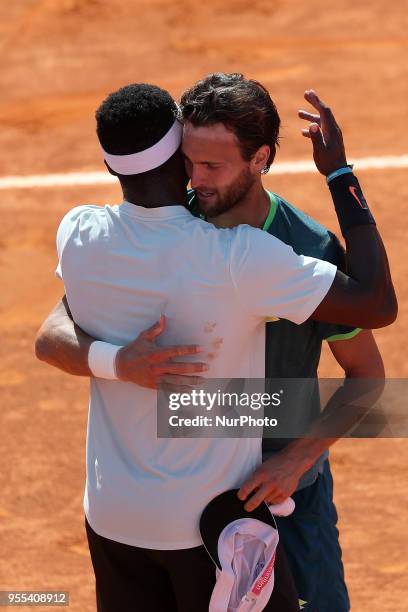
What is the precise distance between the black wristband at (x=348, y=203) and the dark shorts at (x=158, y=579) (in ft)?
3.06

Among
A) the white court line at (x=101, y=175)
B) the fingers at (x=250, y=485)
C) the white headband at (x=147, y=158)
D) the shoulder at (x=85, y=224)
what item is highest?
the white headband at (x=147, y=158)

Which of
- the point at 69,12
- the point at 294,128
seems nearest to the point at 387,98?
the point at 294,128

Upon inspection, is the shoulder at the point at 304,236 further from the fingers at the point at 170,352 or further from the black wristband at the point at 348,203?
the fingers at the point at 170,352

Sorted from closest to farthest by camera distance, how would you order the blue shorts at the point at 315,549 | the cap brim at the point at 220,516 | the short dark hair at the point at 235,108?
the cap brim at the point at 220,516 → the short dark hair at the point at 235,108 → the blue shorts at the point at 315,549

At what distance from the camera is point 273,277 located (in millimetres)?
3119

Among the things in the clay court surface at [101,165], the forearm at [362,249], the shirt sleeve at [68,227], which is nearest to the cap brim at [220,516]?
the forearm at [362,249]

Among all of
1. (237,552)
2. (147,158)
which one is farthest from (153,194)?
(237,552)

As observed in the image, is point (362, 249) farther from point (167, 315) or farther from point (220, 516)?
point (220, 516)

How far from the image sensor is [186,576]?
10.8ft

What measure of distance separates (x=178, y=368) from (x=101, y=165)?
6.67m

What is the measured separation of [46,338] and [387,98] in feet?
24.9

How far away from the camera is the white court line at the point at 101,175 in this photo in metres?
9.38

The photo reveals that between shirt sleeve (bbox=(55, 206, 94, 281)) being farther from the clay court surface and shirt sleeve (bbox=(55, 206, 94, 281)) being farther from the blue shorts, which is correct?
the clay court surface

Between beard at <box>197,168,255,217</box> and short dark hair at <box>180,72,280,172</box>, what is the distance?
0.22 feet
